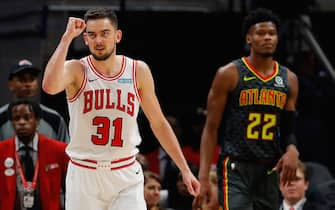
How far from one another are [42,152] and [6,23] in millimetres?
2600

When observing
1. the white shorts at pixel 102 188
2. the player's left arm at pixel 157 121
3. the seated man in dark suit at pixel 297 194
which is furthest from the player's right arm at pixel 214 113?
the seated man in dark suit at pixel 297 194

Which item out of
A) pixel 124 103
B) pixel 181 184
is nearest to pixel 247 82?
pixel 124 103

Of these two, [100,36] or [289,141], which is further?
[289,141]

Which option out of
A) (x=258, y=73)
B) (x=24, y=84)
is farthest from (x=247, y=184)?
(x=24, y=84)

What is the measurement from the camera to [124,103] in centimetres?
571

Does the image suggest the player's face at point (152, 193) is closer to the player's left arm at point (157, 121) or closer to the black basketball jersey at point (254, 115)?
the black basketball jersey at point (254, 115)

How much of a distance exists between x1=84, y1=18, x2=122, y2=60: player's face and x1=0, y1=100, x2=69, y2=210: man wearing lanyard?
5.70ft

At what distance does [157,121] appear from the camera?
5.95m

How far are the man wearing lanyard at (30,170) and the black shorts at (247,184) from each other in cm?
133

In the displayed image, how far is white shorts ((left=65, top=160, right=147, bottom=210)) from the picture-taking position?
18.5ft

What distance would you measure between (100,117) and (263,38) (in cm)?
172

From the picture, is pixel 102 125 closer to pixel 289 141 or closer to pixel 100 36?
pixel 100 36

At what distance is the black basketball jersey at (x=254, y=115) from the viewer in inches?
264

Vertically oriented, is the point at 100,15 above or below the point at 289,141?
above
